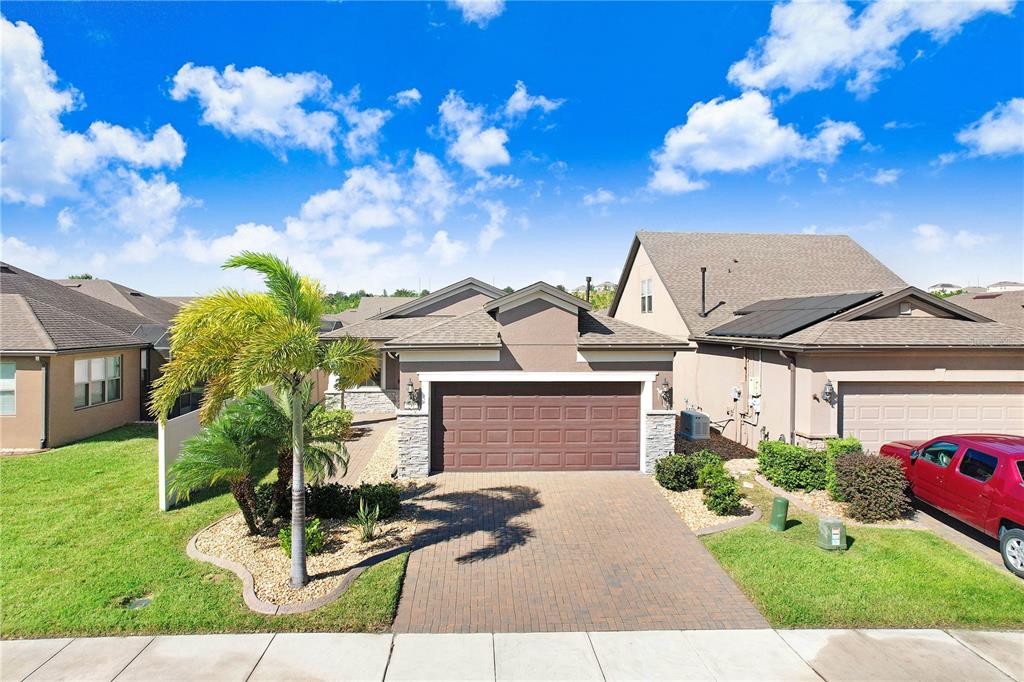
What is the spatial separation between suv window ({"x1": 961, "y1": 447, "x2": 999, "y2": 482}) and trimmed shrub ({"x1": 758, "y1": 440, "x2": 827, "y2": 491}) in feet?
9.71

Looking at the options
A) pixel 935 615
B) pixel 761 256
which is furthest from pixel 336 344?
pixel 761 256

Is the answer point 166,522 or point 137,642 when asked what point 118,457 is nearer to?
A: point 166,522

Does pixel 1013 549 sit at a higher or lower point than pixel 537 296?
lower

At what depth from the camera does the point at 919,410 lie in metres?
14.1

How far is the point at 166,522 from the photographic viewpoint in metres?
10.3

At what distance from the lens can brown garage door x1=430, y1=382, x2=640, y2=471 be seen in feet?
46.2

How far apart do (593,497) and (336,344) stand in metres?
6.78

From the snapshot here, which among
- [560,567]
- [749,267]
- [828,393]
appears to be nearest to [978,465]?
[828,393]

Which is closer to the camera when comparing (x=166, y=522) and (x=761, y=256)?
(x=166, y=522)

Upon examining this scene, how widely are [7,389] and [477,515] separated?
50.0 feet

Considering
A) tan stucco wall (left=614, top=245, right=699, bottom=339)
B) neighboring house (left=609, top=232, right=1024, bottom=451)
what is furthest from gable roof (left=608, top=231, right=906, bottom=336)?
→ neighboring house (left=609, top=232, right=1024, bottom=451)

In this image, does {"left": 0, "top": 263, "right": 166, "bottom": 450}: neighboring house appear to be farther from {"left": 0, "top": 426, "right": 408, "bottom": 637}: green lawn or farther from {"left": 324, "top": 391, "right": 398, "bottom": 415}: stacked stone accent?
{"left": 324, "top": 391, "right": 398, "bottom": 415}: stacked stone accent

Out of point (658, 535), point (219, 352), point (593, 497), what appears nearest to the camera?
point (219, 352)

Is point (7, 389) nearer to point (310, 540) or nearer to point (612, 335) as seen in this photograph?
point (310, 540)
